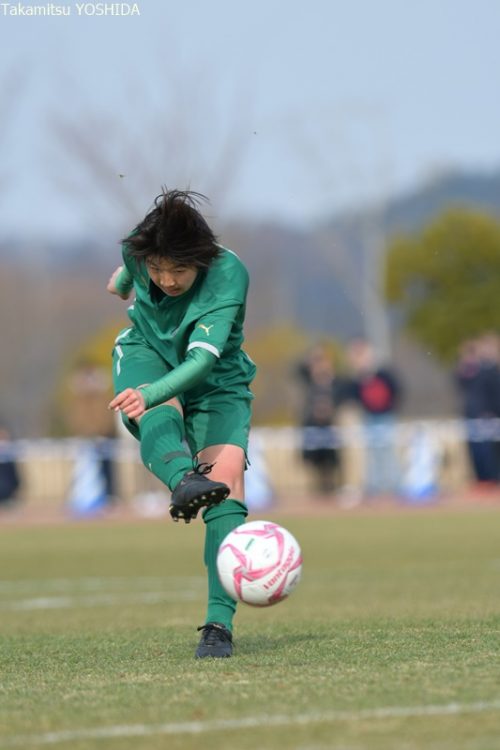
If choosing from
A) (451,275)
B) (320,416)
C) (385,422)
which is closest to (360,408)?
(385,422)

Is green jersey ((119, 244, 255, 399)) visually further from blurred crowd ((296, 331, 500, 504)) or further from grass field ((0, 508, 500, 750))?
blurred crowd ((296, 331, 500, 504))

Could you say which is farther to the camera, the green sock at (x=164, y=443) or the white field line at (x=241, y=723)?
the green sock at (x=164, y=443)

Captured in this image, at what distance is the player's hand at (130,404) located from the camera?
6.62 meters

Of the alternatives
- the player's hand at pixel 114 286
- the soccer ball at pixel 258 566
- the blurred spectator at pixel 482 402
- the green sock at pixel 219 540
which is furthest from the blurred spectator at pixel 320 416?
the soccer ball at pixel 258 566

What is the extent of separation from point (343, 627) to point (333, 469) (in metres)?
17.1

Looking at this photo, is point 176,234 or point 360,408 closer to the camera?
point 176,234

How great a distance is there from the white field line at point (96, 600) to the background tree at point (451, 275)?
82.3ft

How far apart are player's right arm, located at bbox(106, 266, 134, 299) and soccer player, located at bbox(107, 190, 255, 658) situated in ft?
0.48

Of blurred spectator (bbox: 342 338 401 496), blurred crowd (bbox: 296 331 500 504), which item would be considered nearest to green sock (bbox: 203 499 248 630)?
blurred spectator (bbox: 342 338 401 496)

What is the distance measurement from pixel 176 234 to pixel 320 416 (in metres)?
17.6

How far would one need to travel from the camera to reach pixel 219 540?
7012 mm

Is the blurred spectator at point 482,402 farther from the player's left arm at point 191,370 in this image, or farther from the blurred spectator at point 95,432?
the player's left arm at point 191,370

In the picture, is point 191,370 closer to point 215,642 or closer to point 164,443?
point 164,443

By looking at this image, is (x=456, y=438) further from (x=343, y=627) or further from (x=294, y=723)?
(x=294, y=723)
